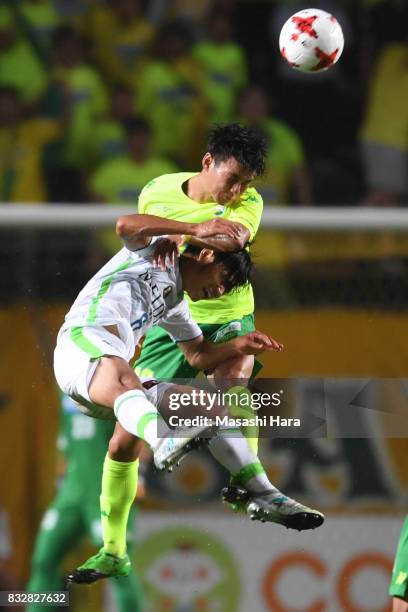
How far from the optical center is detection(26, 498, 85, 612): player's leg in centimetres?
630

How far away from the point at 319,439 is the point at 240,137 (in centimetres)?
177

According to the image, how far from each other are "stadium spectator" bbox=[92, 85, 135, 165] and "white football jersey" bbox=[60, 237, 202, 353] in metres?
2.95

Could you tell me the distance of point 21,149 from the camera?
311 inches

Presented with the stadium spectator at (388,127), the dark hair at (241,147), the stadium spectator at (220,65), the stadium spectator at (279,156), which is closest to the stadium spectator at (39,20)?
the stadium spectator at (220,65)

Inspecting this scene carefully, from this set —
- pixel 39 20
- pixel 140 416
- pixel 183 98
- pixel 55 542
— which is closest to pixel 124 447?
pixel 140 416

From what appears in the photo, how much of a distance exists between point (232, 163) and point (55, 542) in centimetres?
209

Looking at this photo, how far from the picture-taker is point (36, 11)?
9.04 m

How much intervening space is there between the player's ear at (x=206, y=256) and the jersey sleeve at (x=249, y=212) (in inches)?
8.0

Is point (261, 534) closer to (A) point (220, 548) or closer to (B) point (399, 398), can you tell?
(A) point (220, 548)

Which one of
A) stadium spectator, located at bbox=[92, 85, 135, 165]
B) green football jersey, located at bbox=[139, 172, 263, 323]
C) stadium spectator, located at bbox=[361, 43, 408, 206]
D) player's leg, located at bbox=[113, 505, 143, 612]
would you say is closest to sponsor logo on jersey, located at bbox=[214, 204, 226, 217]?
green football jersey, located at bbox=[139, 172, 263, 323]

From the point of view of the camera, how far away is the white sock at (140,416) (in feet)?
15.8

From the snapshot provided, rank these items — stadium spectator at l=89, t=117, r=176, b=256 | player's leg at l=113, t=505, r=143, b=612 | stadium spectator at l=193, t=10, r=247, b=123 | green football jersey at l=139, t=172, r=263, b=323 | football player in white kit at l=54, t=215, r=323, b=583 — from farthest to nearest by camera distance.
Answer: stadium spectator at l=193, t=10, r=247, b=123
stadium spectator at l=89, t=117, r=176, b=256
player's leg at l=113, t=505, r=143, b=612
green football jersey at l=139, t=172, r=263, b=323
football player in white kit at l=54, t=215, r=323, b=583

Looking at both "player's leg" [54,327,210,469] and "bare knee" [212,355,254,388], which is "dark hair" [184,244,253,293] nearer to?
"bare knee" [212,355,254,388]

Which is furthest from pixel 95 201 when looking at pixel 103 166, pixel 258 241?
pixel 258 241
